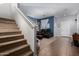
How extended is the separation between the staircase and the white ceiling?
0.32m

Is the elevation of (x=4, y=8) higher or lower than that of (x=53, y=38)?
higher

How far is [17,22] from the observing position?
1.83 metres

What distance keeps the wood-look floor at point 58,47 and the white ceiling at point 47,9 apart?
0.38 m

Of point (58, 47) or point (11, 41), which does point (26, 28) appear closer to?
point (11, 41)

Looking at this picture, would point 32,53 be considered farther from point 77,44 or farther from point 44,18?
point 77,44

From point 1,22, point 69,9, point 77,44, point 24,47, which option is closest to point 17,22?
point 1,22

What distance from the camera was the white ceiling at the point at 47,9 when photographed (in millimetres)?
1757

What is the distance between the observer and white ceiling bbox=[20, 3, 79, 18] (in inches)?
69.2

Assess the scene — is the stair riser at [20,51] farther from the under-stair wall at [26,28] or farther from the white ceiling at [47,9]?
the white ceiling at [47,9]

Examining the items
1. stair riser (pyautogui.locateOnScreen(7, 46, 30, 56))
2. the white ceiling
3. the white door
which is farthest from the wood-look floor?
the white ceiling

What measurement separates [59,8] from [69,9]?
15 cm

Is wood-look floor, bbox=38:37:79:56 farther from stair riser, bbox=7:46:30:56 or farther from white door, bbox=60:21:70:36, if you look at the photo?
stair riser, bbox=7:46:30:56

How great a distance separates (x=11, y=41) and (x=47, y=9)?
28.9 inches

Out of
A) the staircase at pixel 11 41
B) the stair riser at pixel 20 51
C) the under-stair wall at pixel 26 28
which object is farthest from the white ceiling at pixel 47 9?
the stair riser at pixel 20 51
